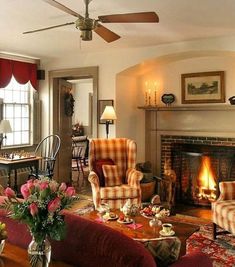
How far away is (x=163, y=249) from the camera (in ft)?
5.88

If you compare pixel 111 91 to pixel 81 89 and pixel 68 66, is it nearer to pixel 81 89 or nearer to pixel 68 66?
pixel 68 66

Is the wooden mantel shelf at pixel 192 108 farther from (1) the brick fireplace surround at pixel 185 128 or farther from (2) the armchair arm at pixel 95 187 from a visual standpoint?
(2) the armchair arm at pixel 95 187

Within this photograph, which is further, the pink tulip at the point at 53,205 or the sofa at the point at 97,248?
the sofa at the point at 97,248

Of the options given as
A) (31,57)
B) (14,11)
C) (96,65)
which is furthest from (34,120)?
(14,11)

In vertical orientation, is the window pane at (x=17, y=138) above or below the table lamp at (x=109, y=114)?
below

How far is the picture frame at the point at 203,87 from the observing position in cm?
512

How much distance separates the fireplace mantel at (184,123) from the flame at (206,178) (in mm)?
476

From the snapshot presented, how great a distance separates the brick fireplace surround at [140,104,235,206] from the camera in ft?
16.9

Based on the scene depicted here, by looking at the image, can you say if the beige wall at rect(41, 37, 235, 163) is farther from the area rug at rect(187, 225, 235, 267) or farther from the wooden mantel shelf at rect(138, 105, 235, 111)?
the area rug at rect(187, 225, 235, 267)

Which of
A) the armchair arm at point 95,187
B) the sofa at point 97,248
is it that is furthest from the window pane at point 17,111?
the sofa at point 97,248

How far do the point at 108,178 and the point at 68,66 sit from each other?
2.54 meters

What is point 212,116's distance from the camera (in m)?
5.27

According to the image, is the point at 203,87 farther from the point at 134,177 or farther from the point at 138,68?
the point at 134,177

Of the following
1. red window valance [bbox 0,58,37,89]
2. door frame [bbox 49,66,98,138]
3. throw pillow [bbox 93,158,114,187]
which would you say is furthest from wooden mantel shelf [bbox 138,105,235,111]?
red window valance [bbox 0,58,37,89]
